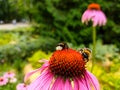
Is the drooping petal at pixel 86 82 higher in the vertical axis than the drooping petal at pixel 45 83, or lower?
lower

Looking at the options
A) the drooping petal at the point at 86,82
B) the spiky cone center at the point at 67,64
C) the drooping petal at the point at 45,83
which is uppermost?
the spiky cone center at the point at 67,64

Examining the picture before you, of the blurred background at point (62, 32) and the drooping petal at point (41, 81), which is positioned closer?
the drooping petal at point (41, 81)

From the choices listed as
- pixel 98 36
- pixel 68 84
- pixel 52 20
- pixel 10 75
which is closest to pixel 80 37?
pixel 98 36

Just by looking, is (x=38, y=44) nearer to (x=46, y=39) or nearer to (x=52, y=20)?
(x=46, y=39)

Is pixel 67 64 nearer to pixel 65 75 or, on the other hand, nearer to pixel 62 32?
pixel 65 75

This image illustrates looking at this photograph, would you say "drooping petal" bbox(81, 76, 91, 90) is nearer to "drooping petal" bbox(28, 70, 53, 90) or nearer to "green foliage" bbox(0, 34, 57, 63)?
"drooping petal" bbox(28, 70, 53, 90)

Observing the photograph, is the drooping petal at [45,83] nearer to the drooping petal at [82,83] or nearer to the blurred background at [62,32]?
the drooping petal at [82,83]

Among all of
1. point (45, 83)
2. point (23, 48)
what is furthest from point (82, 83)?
point (23, 48)

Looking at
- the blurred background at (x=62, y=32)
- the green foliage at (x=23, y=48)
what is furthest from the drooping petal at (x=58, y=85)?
the green foliage at (x=23, y=48)
